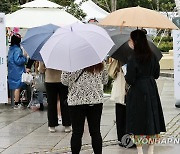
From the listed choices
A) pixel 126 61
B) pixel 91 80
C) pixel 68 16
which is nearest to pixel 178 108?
pixel 68 16

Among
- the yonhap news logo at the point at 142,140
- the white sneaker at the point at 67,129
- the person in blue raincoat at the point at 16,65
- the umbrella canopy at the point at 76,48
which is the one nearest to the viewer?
the umbrella canopy at the point at 76,48

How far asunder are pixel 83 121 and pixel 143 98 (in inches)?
34.5

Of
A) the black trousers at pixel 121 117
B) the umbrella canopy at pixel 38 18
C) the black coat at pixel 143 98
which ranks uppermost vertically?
the umbrella canopy at pixel 38 18

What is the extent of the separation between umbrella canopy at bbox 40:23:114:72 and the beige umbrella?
3.82ft

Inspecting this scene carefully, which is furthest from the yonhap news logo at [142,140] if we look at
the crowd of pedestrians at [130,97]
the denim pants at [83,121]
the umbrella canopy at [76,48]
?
the umbrella canopy at [76,48]

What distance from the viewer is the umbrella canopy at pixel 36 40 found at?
8.34 metres

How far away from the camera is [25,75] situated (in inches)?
428

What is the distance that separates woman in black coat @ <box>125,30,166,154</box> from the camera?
6.30 m

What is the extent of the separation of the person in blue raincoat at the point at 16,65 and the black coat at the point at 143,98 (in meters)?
5.09

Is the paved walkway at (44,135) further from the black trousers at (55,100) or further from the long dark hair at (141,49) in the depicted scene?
the long dark hair at (141,49)

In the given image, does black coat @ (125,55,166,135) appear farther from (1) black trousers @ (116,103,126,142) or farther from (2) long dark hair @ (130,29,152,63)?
(1) black trousers @ (116,103,126,142)

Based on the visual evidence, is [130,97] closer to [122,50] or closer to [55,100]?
[122,50]

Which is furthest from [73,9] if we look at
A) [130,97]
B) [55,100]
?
[130,97]

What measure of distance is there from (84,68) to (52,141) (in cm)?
232
